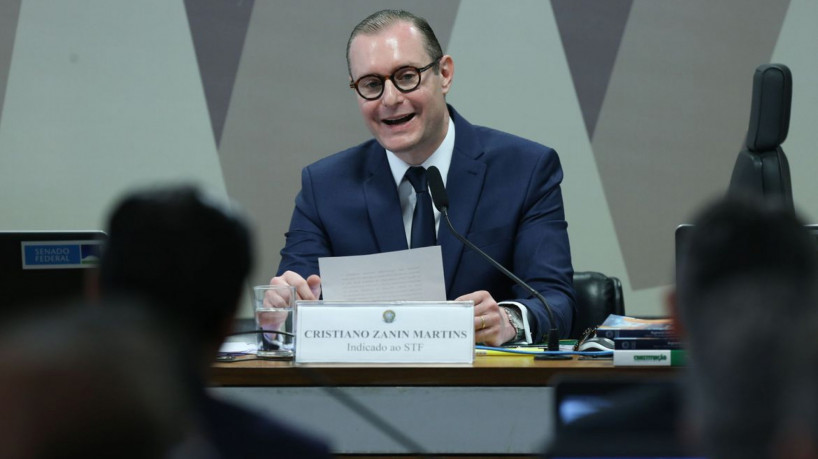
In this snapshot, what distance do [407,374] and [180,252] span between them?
4.45 feet

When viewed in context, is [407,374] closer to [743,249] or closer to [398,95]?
[398,95]

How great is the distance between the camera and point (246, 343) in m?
2.26

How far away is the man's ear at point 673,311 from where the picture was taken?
1.36ft

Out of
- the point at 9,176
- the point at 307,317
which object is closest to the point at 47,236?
the point at 307,317

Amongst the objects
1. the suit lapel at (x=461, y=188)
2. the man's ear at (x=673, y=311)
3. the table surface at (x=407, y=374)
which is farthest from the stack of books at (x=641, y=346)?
the man's ear at (x=673, y=311)

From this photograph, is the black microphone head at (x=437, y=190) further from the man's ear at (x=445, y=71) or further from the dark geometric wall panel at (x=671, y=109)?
the dark geometric wall panel at (x=671, y=109)

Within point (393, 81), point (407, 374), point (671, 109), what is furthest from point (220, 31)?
point (407, 374)

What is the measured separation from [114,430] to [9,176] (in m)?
3.94

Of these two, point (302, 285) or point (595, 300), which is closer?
point (302, 285)

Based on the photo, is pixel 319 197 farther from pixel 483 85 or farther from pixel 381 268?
pixel 483 85

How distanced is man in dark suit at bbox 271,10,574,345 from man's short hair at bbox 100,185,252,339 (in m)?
2.19

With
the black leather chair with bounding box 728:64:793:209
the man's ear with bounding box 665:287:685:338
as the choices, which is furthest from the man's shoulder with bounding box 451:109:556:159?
the man's ear with bounding box 665:287:685:338

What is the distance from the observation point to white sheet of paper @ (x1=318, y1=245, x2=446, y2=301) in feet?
6.66

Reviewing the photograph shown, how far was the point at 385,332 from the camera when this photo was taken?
1866 millimetres
